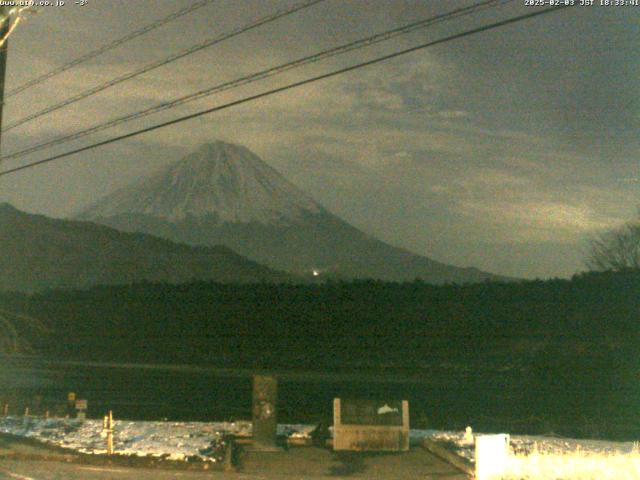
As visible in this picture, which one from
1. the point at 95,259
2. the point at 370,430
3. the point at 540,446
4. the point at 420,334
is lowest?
the point at 540,446

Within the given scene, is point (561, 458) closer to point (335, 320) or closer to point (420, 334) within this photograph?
point (420, 334)

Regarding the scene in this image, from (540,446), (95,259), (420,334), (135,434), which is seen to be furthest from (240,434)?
(95,259)

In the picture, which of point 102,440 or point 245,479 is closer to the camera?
point 245,479

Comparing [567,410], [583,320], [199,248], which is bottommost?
[567,410]

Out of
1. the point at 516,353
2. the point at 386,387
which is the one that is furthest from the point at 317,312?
the point at 386,387

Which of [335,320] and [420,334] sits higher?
[335,320]

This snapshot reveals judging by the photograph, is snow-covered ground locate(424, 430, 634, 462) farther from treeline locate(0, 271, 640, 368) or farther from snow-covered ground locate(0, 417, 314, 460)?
treeline locate(0, 271, 640, 368)

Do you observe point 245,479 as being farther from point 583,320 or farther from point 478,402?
point 583,320
